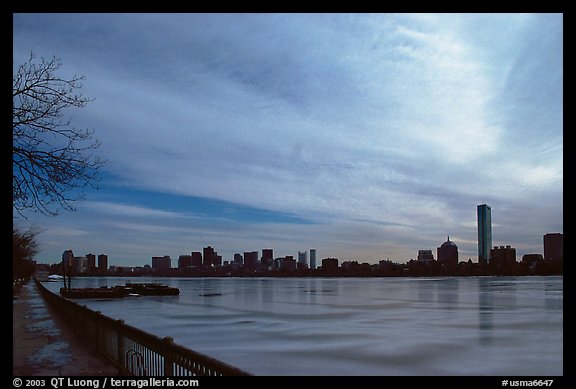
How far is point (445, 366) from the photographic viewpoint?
2434 cm

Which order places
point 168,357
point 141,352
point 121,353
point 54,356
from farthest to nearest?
point 54,356 < point 121,353 < point 141,352 < point 168,357

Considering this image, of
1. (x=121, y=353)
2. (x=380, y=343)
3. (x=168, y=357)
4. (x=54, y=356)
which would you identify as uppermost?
(x=168, y=357)

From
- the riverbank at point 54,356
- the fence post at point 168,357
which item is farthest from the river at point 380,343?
the fence post at point 168,357

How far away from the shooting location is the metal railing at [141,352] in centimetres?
739

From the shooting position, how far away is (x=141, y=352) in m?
10.9

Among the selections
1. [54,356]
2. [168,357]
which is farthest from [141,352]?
[54,356]

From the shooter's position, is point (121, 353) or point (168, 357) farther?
point (121, 353)

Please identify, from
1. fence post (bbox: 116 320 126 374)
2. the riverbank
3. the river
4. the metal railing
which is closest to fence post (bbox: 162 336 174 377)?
the metal railing

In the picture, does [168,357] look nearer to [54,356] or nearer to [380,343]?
[54,356]

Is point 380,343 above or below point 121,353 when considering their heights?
below

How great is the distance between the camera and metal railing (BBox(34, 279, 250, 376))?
7.39 metres
